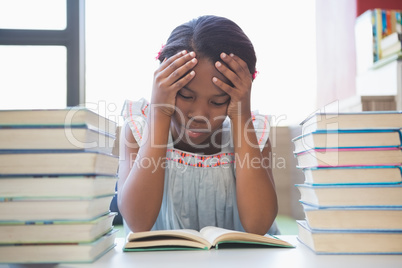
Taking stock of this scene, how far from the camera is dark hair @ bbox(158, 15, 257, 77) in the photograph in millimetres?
961

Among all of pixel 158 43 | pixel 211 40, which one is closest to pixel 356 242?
pixel 211 40

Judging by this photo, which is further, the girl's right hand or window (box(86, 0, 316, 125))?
window (box(86, 0, 316, 125))

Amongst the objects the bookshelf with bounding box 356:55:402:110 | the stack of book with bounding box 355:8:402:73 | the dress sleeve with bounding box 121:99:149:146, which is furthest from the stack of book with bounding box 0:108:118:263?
the stack of book with bounding box 355:8:402:73

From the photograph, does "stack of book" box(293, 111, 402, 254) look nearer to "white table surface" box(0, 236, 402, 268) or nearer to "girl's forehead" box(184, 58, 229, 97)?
"white table surface" box(0, 236, 402, 268)

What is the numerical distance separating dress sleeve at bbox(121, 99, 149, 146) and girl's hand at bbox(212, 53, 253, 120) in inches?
11.8

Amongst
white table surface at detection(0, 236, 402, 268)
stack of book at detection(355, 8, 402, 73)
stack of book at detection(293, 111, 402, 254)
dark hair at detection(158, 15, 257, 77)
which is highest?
stack of book at detection(355, 8, 402, 73)

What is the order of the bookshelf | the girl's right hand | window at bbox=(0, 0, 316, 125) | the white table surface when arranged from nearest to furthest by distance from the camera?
the white table surface → the girl's right hand → the bookshelf → window at bbox=(0, 0, 316, 125)

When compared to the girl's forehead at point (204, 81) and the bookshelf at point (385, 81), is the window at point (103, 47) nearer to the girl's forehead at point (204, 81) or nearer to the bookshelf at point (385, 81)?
the bookshelf at point (385, 81)

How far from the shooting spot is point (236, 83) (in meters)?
0.94

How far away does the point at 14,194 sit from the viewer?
1.75 feet

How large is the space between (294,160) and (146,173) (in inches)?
56.0

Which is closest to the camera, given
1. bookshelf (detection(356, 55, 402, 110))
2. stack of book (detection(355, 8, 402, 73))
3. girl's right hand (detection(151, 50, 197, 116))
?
girl's right hand (detection(151, 50, 197, 116))

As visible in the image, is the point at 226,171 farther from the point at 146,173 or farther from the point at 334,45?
the point at 334,45

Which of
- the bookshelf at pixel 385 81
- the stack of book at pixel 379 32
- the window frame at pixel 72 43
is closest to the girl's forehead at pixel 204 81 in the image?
the bookshelf at pixel 385 81
